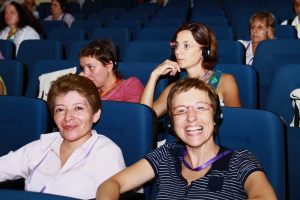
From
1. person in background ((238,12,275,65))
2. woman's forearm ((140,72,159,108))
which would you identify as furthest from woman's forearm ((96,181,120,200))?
person in background ((238,12,275,65))

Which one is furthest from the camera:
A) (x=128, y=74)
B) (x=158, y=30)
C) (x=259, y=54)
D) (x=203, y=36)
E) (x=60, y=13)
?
(x=60, y=13)

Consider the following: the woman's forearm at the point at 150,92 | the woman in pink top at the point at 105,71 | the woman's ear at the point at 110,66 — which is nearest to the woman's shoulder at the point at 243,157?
the woman's forearm at the point at 150,92

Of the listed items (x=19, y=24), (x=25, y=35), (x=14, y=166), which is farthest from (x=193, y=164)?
(x=19, y=24)

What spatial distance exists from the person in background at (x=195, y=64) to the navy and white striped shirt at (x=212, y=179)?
2.88 ft

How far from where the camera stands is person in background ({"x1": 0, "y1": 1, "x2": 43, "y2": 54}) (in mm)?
4738

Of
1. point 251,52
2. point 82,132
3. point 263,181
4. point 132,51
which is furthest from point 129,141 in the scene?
point 251,52

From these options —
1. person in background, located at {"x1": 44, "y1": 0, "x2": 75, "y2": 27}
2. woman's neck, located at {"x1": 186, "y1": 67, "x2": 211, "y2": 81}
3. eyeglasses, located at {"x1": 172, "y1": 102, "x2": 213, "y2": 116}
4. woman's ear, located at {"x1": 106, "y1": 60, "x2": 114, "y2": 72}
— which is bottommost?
eyeglasses, located at {"x1": 172, "y1": 102, "x2": 213, "y2": 116}

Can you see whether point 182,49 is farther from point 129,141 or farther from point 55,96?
point 55,96

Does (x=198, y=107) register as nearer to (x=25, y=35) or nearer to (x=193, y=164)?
(x=193, y=164)

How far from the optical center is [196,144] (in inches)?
61.7

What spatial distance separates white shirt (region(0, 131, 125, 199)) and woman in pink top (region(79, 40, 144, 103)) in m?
0.70

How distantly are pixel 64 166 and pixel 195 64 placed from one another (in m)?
1.08

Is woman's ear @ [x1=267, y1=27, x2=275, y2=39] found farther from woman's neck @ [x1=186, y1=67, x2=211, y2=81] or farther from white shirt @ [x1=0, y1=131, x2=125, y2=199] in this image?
white shirt @ [x1=0, y1=131, x2=125, y2=199]

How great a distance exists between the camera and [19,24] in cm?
480
